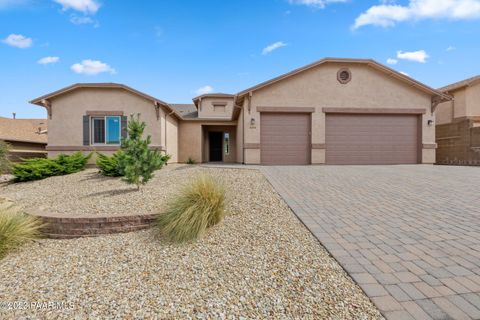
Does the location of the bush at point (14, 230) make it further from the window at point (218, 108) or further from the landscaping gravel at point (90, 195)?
the window at point (218, 108)

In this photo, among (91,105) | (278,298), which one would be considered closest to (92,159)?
(91,105)

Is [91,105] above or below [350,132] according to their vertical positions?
above

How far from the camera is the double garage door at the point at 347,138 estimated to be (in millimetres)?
12219

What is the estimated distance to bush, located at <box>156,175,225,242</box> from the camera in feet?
13.2

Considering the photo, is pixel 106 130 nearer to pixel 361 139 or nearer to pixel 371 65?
pixel 361 139

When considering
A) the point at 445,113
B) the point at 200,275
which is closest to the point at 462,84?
the point at 445,113

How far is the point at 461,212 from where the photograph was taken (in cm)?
463

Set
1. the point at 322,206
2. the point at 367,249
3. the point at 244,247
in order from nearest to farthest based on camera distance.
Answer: the point at 367,249, the point at 244,247, the point at 322,206

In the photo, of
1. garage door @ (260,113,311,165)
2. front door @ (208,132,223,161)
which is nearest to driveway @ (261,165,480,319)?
garage door @ (260,113,311,165)

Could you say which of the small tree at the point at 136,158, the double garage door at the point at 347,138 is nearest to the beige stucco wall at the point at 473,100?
the double garage door at the point at 347,138

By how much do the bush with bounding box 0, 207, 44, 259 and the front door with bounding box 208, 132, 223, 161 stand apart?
14191 mm

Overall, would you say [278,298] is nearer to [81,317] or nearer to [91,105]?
[81,317]

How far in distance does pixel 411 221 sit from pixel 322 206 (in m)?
1.53

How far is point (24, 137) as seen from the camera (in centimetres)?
1902
